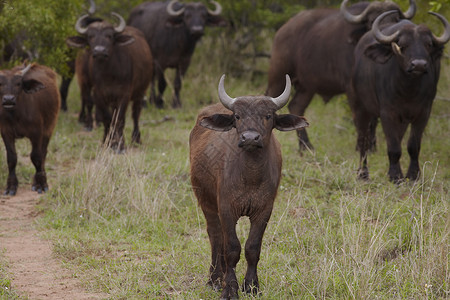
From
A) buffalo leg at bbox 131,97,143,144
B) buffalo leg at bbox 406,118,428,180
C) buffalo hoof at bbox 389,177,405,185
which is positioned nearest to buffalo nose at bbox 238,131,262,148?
buffalo hoof at bbox 389,177,405,185

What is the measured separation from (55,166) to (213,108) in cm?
487

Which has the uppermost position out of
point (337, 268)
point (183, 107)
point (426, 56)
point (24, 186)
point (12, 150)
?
point (426, 56)

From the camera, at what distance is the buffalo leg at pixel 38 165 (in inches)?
364

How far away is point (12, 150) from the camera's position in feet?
30.0

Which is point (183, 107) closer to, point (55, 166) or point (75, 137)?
point (75, 137)

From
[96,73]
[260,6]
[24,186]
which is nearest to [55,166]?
[24,186]

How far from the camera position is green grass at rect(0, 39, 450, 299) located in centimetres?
559

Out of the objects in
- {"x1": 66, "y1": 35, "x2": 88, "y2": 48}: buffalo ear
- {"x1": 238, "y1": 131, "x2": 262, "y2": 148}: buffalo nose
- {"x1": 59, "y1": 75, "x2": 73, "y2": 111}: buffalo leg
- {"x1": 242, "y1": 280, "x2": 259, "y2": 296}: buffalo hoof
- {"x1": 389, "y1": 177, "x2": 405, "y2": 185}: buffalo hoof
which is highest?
{"x1": 238, "y1": 131, "x2": 262, "y2": 148}: buffalo nose

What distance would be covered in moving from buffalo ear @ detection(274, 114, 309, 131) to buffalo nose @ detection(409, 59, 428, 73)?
309cm

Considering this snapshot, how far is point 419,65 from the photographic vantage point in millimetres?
8117

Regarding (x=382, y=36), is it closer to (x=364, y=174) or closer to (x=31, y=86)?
(x=364, y=174)

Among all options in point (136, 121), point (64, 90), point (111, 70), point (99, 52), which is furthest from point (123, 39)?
point (64, 90)

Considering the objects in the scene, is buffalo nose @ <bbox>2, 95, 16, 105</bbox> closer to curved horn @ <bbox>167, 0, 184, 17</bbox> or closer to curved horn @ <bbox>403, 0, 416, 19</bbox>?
curved horn @ <bbox>403, 0, 416, 19</bbox>

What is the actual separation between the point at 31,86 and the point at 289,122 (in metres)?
4.56
